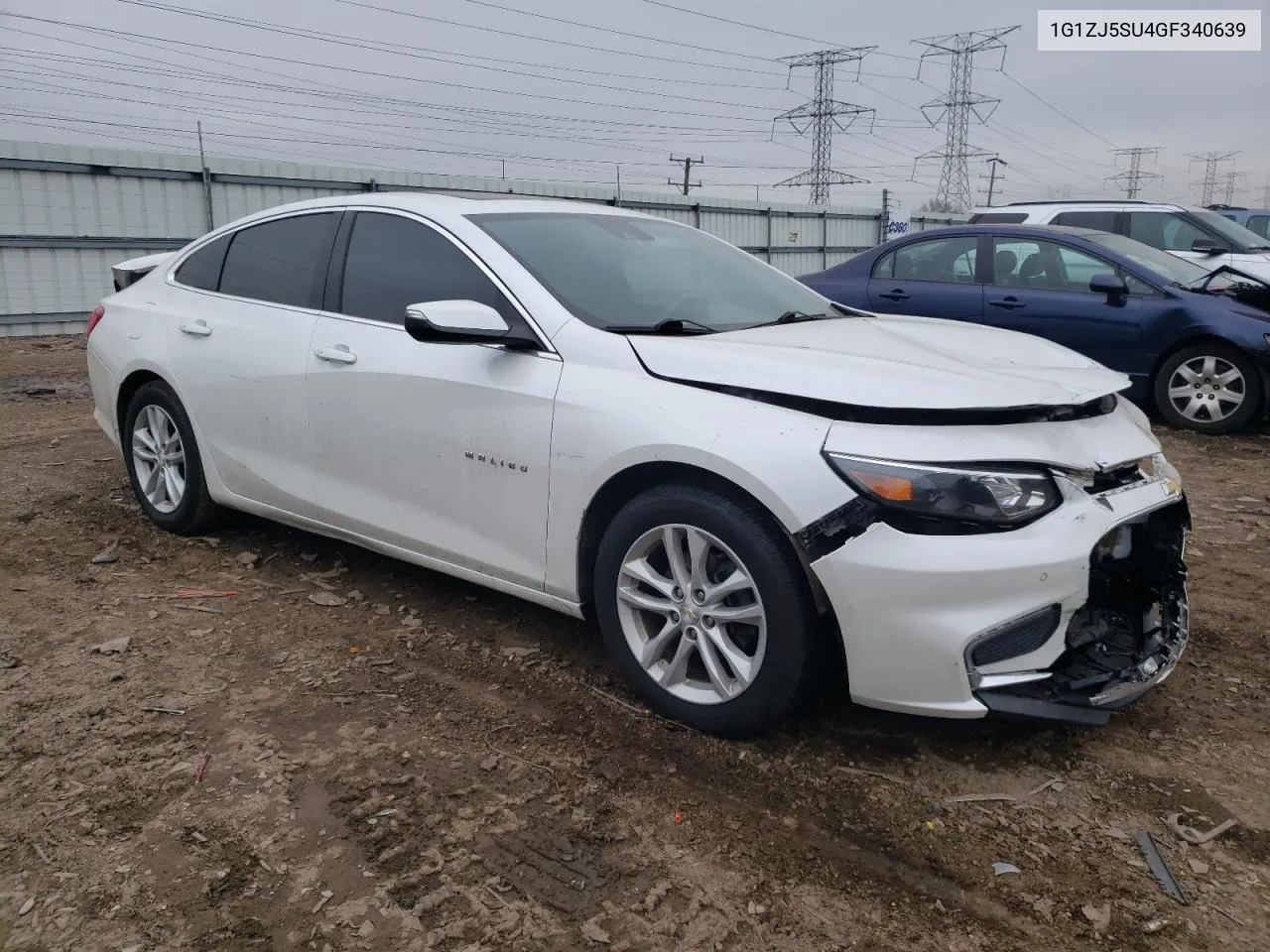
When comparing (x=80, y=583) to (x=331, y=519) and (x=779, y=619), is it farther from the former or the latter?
(x=779, y=619)

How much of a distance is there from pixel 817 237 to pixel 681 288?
826 inches

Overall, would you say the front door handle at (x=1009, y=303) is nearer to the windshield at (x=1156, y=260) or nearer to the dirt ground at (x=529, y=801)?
the windshield at (x=1156, y=260)

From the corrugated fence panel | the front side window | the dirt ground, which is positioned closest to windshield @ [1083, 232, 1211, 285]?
the front side window

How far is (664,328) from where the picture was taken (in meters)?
3.37

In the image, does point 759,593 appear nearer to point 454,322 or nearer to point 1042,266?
point 454,322

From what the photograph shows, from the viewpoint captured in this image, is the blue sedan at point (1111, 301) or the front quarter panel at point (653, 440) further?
the blue sedan at point (1111, 301)

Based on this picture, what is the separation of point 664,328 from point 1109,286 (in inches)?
212

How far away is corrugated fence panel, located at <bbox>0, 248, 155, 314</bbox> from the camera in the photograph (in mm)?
12820

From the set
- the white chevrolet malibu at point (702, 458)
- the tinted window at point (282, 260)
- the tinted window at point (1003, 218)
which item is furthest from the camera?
the tinted window at point (1003, 218)

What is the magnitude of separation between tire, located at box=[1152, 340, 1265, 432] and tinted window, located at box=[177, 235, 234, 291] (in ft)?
20.7

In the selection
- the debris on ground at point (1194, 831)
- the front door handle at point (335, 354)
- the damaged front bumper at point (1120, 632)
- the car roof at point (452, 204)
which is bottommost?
the debris on ground at point (1194, 831)

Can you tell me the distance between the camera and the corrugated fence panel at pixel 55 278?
1282cm

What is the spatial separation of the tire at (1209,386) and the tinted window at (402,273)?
5829 millimetres

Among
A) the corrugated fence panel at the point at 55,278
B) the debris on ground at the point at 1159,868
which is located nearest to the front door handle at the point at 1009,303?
the debris on ground at the point at 1159,868
